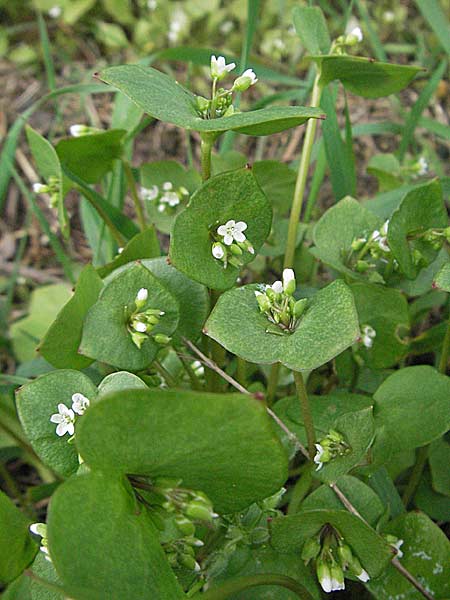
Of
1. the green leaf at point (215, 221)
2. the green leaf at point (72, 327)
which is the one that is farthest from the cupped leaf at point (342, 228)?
the green leaf at point (72, 327)

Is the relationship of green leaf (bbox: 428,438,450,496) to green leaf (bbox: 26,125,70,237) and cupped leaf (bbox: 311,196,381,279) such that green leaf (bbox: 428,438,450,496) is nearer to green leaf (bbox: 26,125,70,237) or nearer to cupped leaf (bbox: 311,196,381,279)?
cupped leaf (bbox: 311,196,381,279)

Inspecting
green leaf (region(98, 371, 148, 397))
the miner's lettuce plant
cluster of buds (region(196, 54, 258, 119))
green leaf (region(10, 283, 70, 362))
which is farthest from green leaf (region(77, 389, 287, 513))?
green leaf (region(10, 283, 70, 362))

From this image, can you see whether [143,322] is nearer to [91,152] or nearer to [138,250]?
[138,250]

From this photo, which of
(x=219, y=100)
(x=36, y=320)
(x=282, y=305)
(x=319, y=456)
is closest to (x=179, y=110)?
(x=219, y=100)

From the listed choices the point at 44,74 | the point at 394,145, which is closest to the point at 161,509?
the point at 394,145

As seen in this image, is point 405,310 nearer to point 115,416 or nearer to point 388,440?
point 388,440

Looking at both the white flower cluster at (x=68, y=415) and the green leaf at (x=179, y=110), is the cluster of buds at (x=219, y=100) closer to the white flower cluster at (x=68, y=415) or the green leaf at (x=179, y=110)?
the green leaf at (x=179, y=110)
